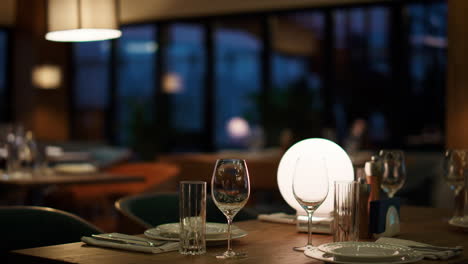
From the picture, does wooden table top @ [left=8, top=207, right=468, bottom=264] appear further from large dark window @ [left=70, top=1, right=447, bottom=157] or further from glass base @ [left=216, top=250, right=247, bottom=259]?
large dark window @ [left=70, top=1, right=447, bottom=157]

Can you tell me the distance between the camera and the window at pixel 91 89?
11656 mm

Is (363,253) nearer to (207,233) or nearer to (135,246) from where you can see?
(207,233)

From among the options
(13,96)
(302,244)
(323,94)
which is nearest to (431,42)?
(323,94)

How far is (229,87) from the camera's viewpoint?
35.4 feet

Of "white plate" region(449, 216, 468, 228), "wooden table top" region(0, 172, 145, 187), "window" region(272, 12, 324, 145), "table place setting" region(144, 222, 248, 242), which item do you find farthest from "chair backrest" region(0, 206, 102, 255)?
"window" region(272, 12, 324, 145)


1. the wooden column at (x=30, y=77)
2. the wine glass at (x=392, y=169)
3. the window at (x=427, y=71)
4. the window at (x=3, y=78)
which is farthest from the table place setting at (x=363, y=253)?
the window at (x=3, y=78)

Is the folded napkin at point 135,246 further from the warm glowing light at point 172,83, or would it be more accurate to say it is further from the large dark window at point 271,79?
the warm glowing light at point 172,83

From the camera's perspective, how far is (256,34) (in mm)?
10367

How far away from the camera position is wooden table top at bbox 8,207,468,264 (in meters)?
1.61

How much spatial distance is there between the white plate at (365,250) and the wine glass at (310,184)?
0.27 feet

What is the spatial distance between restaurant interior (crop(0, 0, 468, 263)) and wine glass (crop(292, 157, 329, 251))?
428cm

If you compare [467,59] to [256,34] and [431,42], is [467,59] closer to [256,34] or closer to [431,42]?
[431,42]

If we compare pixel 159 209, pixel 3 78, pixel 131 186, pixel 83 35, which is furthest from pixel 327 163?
pixel 3 78

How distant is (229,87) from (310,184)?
29.7 ft
